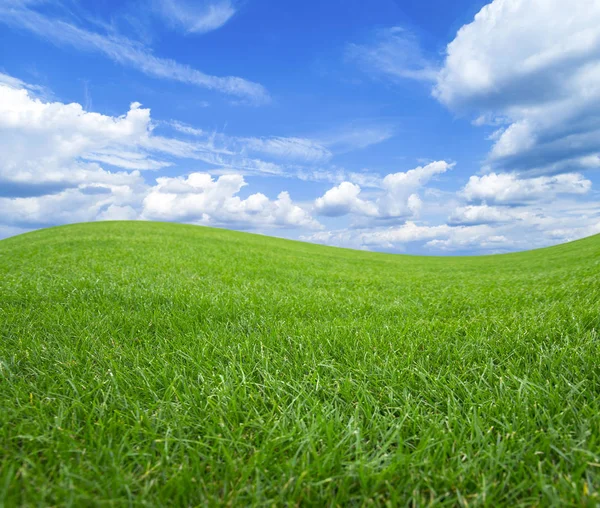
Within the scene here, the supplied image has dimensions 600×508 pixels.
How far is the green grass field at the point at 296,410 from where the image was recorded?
1.84 metres

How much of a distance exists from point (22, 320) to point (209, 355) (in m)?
3.36

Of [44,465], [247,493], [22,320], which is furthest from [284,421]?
[22,320]

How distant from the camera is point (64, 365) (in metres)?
3.39

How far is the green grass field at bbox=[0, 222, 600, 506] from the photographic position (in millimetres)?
1844

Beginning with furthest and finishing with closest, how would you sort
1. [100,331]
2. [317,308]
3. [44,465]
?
[317,308], [100,331], [44,465]

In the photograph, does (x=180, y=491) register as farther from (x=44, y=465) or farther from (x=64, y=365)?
(x=64, y=365)

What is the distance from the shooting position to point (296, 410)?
2541 mm

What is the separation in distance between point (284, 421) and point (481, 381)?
175cm

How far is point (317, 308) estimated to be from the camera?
5988mm

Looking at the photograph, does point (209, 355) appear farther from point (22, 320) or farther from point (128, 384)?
point (22, 320)

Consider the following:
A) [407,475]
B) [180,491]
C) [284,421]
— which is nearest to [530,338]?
[407,475]

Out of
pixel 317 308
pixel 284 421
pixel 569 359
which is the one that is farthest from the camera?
pixel 317 308

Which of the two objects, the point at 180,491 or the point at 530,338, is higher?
the point at 530,338

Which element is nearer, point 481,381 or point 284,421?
point 284,421
